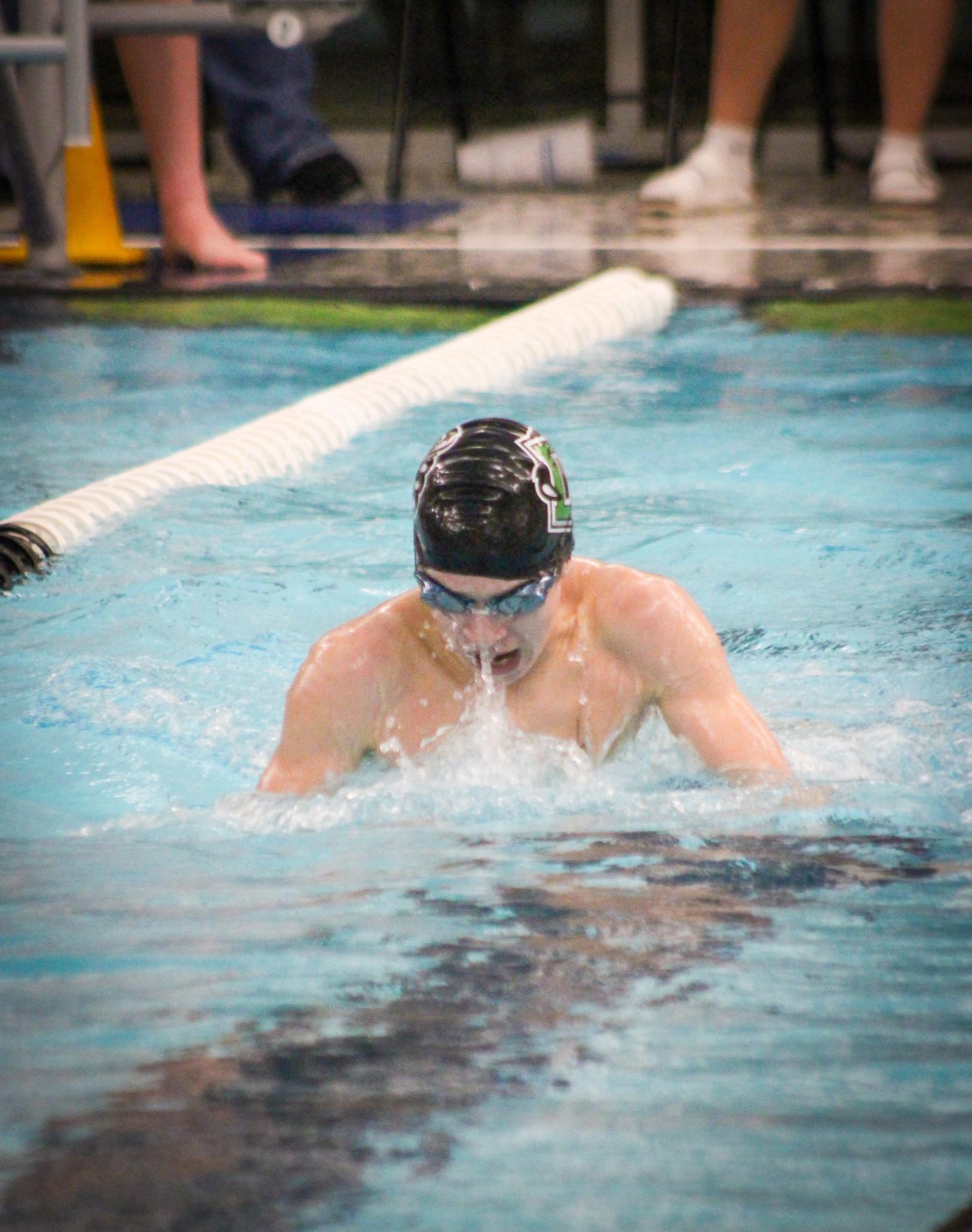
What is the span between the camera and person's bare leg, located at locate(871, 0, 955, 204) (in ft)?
28.6

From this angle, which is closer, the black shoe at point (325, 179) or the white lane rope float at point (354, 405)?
the white lane rope float at point (354, 405)

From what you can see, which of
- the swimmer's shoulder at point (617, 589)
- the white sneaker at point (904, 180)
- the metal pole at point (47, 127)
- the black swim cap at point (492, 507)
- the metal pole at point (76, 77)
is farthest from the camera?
the white sneaker at point (904, 180)

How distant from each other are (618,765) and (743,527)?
2.04 m

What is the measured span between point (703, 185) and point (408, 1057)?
7.91m

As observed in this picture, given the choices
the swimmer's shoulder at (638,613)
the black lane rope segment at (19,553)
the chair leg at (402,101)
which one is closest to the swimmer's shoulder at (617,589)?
the swimmer's shoulder at (638,613)

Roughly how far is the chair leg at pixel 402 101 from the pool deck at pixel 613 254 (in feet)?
1.34

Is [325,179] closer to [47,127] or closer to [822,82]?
[47,127]

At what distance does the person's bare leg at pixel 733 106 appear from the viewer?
8781 mm

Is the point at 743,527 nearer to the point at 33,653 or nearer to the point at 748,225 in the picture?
the point at 33,653

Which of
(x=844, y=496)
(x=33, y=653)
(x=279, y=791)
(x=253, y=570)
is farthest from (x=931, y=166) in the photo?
(x=279, y=791)

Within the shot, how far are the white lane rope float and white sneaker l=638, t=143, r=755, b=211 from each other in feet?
5.53

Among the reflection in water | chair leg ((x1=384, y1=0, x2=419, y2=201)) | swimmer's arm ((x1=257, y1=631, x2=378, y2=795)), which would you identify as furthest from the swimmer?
chair leg ((x1=384, y1=0, x2=419, y2=201))

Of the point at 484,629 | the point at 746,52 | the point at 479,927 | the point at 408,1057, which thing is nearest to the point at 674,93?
the point at 746,52

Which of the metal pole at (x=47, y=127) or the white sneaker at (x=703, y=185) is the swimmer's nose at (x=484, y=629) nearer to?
the metal pole at (x=47, y=127)
